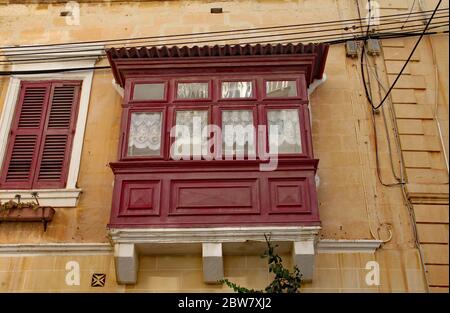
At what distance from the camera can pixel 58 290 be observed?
25.1 ft

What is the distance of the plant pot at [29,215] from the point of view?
26.4 ft

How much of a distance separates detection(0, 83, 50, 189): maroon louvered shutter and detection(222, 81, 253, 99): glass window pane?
120 inches

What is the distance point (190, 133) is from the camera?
8203 mm

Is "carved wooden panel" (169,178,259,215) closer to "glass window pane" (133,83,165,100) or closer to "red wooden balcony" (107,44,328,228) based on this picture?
"red wooden balcony" (107,44,328,228)

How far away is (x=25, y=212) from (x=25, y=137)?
1473mm

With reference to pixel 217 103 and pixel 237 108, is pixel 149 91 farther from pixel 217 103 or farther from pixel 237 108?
pixel 237 108

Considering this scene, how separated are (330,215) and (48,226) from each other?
413cm

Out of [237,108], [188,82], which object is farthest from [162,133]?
[237,108]

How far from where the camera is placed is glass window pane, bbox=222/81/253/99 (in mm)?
8625

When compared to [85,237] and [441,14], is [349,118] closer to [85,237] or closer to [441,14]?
[441,14]

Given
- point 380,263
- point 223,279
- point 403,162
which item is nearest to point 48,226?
point 223,279

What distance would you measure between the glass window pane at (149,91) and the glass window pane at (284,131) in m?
1.72

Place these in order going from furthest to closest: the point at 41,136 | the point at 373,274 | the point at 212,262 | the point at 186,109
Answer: the point at 41,136
the point at 186,109
the point at 373,274
the point at 212,262
